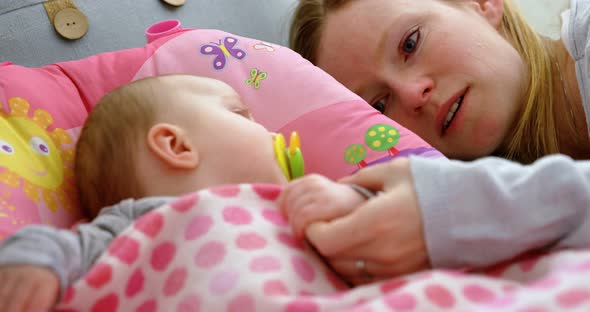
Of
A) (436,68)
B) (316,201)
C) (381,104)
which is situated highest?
(316,201)

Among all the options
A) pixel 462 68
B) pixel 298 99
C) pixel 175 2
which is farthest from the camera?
pixel 175 2

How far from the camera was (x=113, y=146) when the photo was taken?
895 mm

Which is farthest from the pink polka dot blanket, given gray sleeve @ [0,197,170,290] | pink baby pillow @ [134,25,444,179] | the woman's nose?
the woman's nose

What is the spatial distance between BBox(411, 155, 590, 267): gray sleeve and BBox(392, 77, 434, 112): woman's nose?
67cm

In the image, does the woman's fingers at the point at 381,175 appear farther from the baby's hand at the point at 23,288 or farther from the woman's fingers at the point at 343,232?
the baby's hand at the point at 23,288

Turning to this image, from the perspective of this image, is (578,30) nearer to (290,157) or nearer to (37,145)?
(290,157)

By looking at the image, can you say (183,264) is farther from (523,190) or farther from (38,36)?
(38,36)

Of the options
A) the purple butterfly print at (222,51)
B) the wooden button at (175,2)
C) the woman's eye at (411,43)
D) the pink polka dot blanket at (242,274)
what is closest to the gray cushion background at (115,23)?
the wooden button at (175,2)

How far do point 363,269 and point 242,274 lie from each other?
0.13 meters

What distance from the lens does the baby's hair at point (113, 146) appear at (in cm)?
88

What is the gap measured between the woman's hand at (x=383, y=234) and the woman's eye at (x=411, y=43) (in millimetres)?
713

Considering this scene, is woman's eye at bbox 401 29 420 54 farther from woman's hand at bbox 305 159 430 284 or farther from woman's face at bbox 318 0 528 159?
woman's hand at bbox 305 159 430 284

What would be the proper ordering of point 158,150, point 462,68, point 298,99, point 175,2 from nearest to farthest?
point 158,150, point 298,99, point 462,68, point 175,2

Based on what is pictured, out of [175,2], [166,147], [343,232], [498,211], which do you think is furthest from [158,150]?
[175,2]
